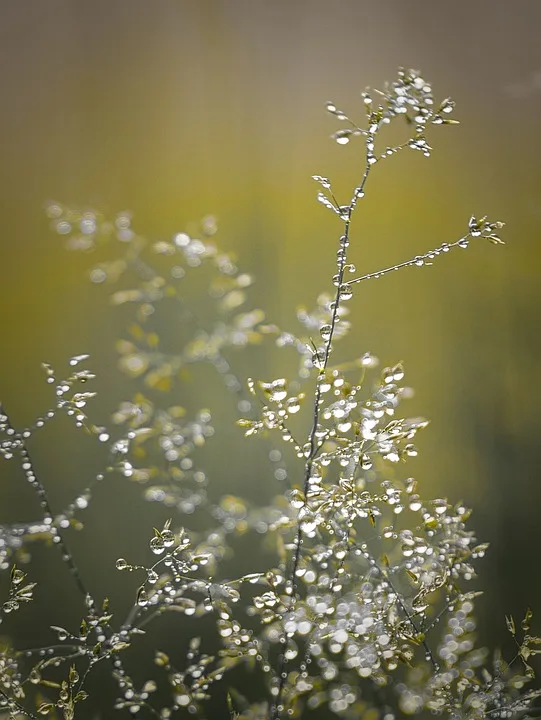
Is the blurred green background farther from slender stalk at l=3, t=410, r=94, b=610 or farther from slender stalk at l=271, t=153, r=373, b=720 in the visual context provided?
slender stalk at l=271, t=153, r=373, b=720

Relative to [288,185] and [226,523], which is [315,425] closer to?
[226,523]

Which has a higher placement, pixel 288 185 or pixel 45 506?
pixel 288 185

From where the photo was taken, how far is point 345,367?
934 millimetres

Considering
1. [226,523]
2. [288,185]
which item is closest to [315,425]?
[226,523]

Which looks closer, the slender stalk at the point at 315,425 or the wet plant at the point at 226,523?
the slender stalk at the point at 315,425

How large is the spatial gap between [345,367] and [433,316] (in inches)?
6.3

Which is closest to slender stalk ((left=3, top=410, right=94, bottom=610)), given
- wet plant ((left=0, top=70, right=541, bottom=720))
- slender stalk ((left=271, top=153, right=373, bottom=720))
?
wet plant ((left=0, top=70, right=541, bottom=720))

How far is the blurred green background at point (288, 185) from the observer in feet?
3.00

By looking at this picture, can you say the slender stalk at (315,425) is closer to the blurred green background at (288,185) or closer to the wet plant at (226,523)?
the wet plant at (226,523)

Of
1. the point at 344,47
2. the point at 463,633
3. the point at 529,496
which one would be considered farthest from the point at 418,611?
the point at 344,47

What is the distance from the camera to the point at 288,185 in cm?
94

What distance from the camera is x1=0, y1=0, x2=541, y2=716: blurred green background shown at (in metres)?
0.92

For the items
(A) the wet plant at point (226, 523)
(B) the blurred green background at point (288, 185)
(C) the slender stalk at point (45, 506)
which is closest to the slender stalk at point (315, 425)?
(A) the wet plant at point (226, 523)

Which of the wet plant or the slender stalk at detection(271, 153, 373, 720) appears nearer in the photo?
the slender stalk at detection(271, 153, 373, 720)
